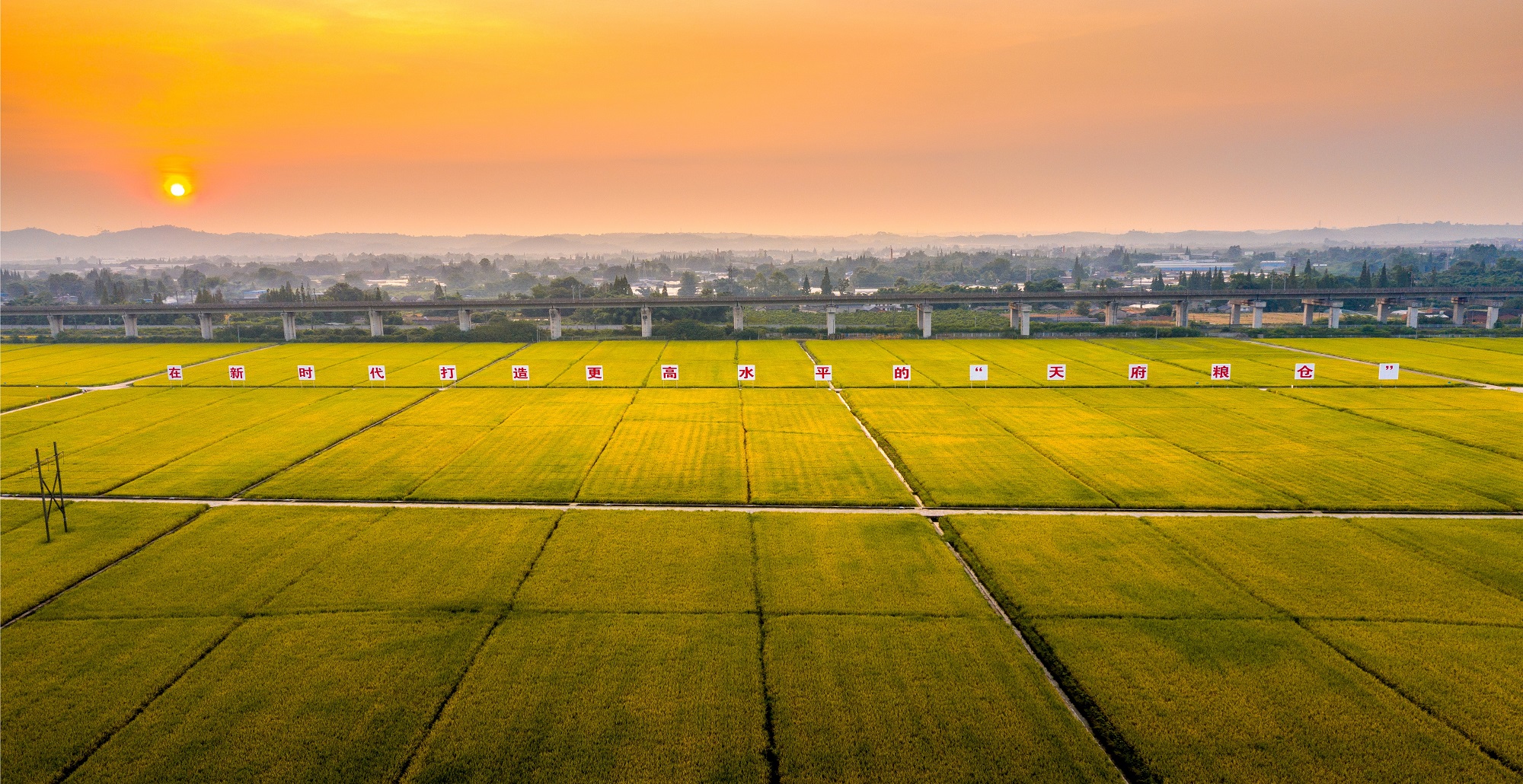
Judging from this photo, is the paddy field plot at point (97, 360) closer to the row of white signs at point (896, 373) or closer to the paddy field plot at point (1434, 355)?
the row of white signs at point (896, 373)

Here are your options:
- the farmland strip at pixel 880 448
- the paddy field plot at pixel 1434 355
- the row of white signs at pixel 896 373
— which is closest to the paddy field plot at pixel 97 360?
the row of white signs at pixel 896 373

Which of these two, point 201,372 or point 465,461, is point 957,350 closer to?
point 465,461

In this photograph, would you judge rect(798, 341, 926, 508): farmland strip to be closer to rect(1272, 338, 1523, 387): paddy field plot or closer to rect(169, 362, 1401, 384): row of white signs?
rect(169, 362, 1401, 384): row of white signs

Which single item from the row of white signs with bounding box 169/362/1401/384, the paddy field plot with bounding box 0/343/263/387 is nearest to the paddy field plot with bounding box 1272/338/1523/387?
the row of white signs with bounding box 169/362/1401/384

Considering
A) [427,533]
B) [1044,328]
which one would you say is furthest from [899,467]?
[1044,328]

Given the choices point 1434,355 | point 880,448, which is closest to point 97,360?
point 880,448

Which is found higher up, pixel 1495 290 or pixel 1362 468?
pixel 1495 290

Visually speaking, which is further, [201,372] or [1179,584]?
[201,372]
